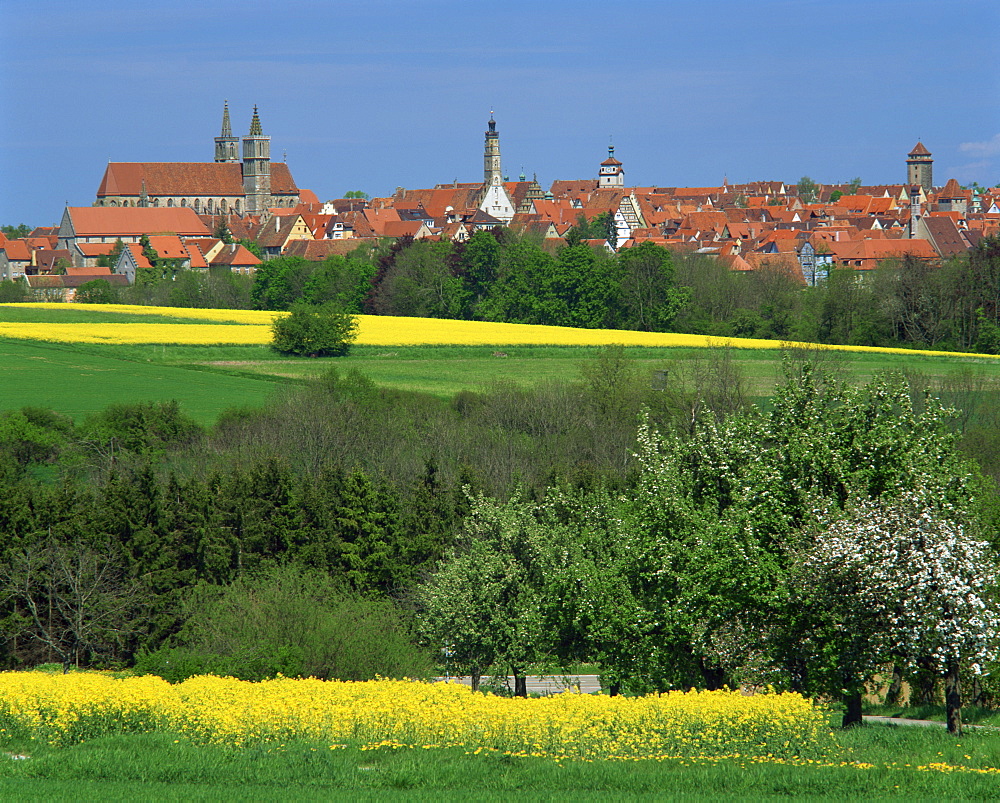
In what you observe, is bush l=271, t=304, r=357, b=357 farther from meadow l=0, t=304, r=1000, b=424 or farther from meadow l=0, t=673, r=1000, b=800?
meadow l=0, t=673, r=1000, b=800

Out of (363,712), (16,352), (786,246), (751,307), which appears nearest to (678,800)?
(363,712)

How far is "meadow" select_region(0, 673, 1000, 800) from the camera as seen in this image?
43.2 ft

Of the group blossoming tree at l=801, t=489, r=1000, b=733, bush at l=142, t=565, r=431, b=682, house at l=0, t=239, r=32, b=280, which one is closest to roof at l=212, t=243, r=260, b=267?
house at l=0, t=239, r=32, b=280

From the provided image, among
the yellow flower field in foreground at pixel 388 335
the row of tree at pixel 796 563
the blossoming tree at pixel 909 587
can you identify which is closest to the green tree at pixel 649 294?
the yellow flower field in foreground at pixel 388 335

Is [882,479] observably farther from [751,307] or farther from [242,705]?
[751,307]

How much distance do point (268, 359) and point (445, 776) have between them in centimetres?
5122

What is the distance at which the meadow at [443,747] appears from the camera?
13.2 metres

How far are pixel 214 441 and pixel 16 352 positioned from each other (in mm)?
20608

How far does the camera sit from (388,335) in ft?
234

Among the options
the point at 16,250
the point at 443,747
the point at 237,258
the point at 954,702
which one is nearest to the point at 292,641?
the point at 443,747

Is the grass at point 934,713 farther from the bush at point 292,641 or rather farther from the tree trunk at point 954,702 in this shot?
the bush at point 292,641

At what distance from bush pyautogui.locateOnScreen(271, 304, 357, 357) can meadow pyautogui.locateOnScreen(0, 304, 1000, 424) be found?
3.34ft

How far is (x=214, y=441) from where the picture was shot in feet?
151

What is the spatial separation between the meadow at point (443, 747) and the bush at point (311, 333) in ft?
156
